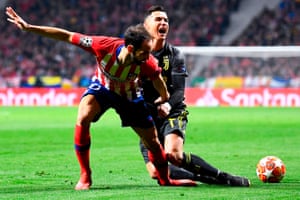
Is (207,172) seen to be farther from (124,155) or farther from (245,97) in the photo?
(245,97)

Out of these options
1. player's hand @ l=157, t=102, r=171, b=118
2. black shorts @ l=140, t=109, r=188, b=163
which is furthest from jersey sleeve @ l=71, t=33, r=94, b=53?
black shorts @ l=140, t=109, r=188, b=163

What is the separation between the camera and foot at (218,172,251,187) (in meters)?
9.02

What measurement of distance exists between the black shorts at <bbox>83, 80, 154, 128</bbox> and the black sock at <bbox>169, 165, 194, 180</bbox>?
101 cm

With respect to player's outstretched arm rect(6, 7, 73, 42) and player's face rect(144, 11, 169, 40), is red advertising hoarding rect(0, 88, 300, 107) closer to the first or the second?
player's face rect(144, 11, 169, 40)

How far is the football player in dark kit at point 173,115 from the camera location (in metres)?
9.25

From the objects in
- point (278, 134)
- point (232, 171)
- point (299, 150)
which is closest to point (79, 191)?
point (232, 171)

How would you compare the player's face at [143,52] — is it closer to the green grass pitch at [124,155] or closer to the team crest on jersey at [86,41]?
the team crest on jersey at [86,41]

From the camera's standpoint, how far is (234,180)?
29.8 ft

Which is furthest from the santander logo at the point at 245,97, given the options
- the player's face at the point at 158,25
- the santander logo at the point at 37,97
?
the player's face at the point at 158,25

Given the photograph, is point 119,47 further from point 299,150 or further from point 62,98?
point 62,98

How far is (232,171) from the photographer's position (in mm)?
10953

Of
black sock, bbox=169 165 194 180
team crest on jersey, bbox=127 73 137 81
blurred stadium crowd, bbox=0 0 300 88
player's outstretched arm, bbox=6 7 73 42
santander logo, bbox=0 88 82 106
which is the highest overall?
blurred stadium crowd, bbox=0 0 300 88

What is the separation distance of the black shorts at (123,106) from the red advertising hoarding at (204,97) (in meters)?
24.2

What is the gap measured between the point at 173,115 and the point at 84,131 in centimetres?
144
